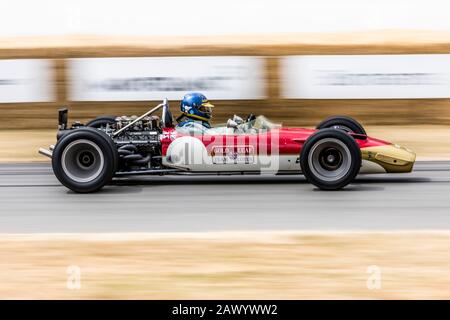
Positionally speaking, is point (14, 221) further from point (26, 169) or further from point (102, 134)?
point (26, 169)

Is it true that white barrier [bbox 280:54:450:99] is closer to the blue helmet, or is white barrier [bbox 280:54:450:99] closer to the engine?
the blue helmet

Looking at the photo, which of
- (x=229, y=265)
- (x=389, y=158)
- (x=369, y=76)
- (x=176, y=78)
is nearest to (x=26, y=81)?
(x=176, y=78)

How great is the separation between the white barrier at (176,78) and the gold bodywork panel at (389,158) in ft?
18.3

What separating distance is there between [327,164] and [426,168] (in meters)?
2.42

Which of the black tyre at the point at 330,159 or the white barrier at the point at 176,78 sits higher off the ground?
the white barrier at the point at 176,78

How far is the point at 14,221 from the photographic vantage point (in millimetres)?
7984

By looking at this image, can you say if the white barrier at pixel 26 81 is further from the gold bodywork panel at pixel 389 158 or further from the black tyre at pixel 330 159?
the gold bodywork panel at pixel 389 158

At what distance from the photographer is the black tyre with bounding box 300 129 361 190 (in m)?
8.97

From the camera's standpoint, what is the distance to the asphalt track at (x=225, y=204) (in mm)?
7602

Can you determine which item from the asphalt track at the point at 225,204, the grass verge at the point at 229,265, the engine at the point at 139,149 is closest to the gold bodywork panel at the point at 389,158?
the asphalt track at the point at 225,204

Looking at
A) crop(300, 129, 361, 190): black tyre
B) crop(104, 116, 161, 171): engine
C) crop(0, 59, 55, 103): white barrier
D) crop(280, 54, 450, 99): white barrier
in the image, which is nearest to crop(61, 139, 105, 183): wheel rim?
crop(104, 116, 161, 171): engine

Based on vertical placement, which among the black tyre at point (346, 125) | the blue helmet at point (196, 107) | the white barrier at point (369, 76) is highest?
the white barrier at point (369, 76)

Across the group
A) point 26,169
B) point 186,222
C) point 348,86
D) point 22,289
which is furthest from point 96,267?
point 348,86

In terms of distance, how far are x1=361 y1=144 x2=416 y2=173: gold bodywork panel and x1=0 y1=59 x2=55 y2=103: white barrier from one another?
7.44 meters
